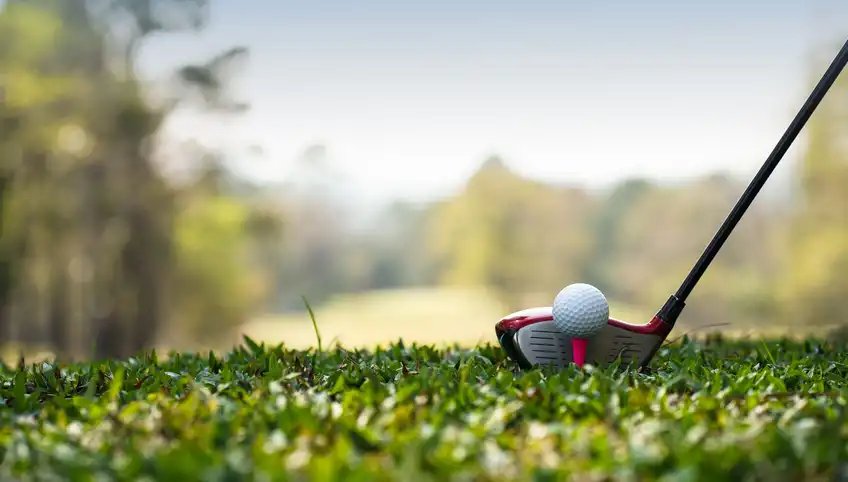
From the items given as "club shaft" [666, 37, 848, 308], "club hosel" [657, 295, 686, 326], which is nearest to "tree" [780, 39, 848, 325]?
"club shaft" [666, 37, 848, 308]

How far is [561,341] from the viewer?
3156mm

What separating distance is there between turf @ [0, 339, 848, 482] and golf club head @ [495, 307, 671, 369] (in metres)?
0.12

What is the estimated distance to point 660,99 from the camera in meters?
21.6

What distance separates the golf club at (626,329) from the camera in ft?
10.3

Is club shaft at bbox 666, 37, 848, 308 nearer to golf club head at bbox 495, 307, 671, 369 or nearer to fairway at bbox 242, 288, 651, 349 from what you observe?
golf club head at bbox 495, 307, 671, 369

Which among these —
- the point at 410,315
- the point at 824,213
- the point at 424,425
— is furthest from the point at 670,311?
the point at 410,315

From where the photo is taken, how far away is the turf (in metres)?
1.66

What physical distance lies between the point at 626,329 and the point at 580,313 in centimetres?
24

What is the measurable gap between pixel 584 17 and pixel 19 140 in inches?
516

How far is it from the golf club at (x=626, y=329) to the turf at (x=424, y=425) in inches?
5.4

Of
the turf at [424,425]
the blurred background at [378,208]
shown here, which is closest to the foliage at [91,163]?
the blurred background at [378,208]

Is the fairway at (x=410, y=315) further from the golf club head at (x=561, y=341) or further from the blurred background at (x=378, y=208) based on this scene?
the golf club head at (x=561, y=341)

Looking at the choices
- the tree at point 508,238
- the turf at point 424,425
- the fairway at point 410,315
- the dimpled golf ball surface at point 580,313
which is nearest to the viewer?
the turf at point 424,425

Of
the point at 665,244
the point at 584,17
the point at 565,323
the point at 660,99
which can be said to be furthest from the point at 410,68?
the point at 565,323
